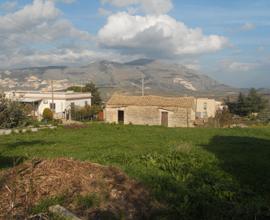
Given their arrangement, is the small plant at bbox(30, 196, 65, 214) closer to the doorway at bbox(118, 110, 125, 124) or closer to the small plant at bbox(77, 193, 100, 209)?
the small plant at bbox(77, 193, 100, 209)

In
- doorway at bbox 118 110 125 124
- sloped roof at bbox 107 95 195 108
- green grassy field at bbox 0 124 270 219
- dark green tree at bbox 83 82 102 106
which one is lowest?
green grassy field at bbox 0 124 270 219

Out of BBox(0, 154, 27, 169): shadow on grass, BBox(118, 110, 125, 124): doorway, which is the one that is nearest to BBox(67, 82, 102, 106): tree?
BBox(118, 110, 125, 124): doorway

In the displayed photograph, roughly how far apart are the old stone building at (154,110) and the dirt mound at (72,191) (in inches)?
1193

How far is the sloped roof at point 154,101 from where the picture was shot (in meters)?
38.8

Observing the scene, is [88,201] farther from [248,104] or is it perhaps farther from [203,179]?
[248,104]

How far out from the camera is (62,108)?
53.8 m

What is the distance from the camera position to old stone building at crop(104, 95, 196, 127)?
38.7 m

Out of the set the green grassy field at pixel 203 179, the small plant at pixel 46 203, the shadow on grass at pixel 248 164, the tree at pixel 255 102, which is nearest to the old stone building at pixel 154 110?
the tree at pixel 255 102

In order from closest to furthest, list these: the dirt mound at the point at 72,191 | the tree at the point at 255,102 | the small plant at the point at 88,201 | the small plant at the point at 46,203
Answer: the small plant at the point at 46,203
the dirt mound at the point at 72,191
the small plant at the point at 88,201
the tree at the point at 255,102

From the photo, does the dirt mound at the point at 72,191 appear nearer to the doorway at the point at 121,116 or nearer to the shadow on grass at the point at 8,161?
the shadow on grass at the point at 8,161

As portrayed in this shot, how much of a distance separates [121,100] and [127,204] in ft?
111

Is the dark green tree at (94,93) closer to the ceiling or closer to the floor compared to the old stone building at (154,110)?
closer to the ceiling

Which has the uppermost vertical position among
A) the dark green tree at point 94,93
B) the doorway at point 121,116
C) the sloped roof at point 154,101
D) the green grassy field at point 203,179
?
the dark green tree at point 94,93

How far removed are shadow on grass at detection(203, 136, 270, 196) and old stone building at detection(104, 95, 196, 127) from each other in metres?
21.6
